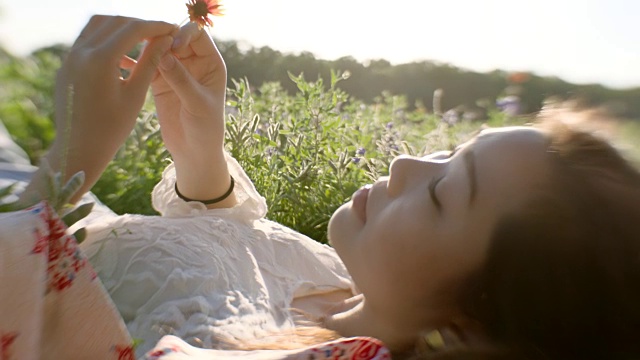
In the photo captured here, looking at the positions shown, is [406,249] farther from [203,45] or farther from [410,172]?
[203,45]

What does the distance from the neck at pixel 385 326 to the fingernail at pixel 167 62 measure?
0.79 m

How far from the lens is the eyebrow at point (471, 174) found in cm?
138

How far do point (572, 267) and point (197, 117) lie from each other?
115 centimetres

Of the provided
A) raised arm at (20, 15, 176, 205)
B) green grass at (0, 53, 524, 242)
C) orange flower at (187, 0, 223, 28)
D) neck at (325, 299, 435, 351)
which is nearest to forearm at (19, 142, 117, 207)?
raised arm at (20, 15, 176, 205)

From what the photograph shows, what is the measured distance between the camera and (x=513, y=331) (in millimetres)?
1255

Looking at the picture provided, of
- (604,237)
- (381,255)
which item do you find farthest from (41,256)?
(604,237)

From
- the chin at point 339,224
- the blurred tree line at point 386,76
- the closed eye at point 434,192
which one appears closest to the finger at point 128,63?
the chin at point 339,224

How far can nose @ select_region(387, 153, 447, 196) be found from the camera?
147 centimetres

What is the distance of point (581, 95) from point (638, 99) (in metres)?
0.68

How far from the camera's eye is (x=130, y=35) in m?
1.57

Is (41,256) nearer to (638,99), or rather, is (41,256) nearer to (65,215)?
(65,215)

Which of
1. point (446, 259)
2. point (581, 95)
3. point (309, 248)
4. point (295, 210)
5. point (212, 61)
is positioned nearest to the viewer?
point (446, 259)

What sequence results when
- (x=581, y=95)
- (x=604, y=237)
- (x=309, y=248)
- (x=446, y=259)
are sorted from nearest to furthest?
(x=604, y=237), (x=446, y=259), (x=581, y=95), (x=309, y=248)

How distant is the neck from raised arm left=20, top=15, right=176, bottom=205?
0.64 metres
